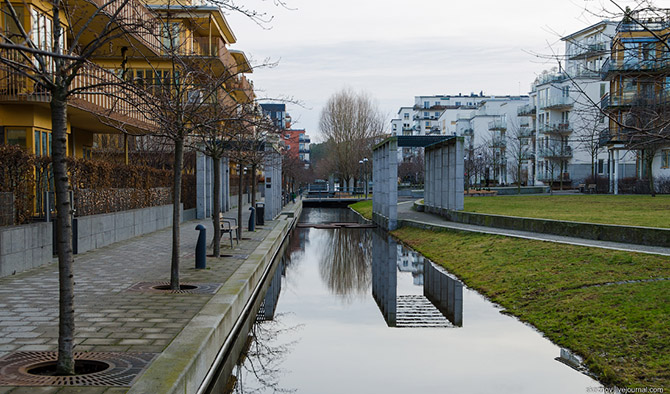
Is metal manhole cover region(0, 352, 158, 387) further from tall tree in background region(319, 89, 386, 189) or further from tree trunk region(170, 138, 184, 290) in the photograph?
tall tree in background region(319, 89, 386, 189)

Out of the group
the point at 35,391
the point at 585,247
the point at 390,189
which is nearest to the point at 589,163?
the point at 390,189

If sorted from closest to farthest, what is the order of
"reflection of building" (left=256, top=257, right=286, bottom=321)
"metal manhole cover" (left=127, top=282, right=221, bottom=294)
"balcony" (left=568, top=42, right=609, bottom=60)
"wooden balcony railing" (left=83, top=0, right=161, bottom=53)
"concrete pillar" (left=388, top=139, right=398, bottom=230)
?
1. "wooden balcony railing" (left=83, top=0, right=161, bottom=53)
2. "balcony" (left=568, top=42, right=609, bottom=60)
3. "metal manhole cover" (left=127, top=282, right=221, bottom=294)
4. "reflection of building" (left=256, top=257, right=286, bottom=321)
5. "concrete pillar" (left=388, top=139, right=398, bottom=230)

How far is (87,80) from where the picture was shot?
20.7 metres

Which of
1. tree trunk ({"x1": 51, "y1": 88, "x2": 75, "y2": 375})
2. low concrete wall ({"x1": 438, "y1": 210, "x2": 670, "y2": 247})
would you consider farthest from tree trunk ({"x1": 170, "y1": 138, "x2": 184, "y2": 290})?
low concrete wall ({"x1": 438, "y1": 210, "x2": 670, "y2": 247})

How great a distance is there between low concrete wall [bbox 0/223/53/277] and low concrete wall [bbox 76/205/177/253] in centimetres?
183

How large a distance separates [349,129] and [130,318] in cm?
6498

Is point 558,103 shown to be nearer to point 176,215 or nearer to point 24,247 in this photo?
point 176,215

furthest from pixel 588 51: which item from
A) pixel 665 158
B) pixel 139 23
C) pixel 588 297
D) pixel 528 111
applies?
pixel 528 111

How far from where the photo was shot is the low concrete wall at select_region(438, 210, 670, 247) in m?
16.0

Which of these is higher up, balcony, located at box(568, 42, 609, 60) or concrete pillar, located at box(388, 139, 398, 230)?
balcony, located at box(568, 42, 609, 60)

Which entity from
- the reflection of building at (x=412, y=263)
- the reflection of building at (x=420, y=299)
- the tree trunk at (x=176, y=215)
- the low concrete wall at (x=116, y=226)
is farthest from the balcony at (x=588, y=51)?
the low concrete wall at (x=116, y=226)

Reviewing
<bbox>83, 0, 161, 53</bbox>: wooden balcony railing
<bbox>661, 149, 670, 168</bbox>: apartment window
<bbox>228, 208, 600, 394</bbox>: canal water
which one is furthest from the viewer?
<bbox>661, 149, 670, 168</bbox>: apartment window

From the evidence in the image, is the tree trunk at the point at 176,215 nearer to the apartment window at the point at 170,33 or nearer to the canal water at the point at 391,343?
the canal water at the point at 391,343

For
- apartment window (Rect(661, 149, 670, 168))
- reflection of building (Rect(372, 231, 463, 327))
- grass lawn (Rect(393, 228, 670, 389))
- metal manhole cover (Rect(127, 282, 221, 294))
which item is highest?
apartment window (Rect(661, 149, 670, 168))
